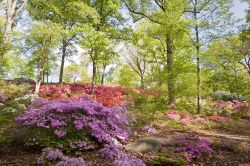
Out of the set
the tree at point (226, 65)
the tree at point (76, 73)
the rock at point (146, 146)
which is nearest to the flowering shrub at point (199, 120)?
the tree at point (226, 65)

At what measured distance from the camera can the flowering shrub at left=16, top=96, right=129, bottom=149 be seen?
6840 mm

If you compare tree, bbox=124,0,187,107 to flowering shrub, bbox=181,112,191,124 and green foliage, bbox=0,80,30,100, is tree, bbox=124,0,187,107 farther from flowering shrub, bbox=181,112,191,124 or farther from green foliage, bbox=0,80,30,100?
green foliage, bbox=0,80,30,100

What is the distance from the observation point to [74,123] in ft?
23.0

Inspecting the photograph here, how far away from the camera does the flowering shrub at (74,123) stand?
6.84m

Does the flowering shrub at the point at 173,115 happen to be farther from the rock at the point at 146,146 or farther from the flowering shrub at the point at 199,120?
the rock at the point at 146,146

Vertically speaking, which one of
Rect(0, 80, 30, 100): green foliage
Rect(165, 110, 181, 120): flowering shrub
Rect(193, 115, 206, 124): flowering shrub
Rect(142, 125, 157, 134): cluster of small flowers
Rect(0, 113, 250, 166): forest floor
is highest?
Rect(0, 80, 30, 100): green foliage

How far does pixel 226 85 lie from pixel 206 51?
49.6ft

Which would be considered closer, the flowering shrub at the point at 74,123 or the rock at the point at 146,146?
the flowering shrub at the point at 74,123

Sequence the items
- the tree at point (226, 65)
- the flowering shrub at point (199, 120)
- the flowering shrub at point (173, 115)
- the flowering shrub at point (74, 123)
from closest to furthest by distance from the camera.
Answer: the flowering shrub at point (74, 123) < the flowering shrub at point (173, 115) < the flowering shrub at point (199, 120) < the tree at point (226, 65)

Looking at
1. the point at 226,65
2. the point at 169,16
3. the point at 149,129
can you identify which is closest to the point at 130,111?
the point at 149,129

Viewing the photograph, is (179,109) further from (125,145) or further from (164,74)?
(125,145)

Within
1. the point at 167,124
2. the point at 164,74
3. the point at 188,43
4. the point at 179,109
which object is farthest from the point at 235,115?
the point at 164,74

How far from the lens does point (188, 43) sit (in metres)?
17.1

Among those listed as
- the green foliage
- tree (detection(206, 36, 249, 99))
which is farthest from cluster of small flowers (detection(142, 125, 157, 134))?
the green foliage
